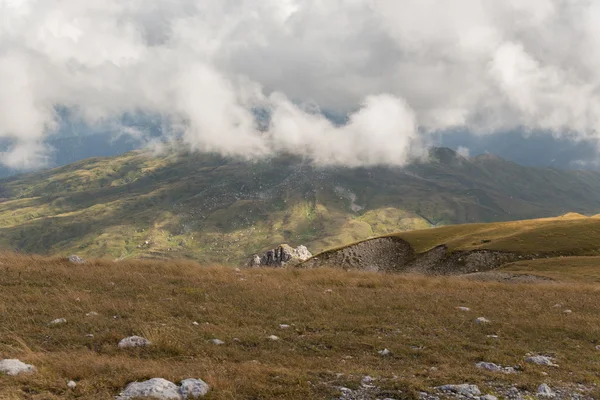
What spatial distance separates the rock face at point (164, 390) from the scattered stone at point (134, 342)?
4.14 meters

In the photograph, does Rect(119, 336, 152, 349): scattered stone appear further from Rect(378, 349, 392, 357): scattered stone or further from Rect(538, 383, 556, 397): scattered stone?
Rect(538, 383, 556, 397): scattered stone

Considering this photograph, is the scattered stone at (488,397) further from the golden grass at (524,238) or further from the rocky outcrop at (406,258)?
the golden grass at (524,238)

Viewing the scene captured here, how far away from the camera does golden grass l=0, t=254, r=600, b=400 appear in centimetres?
1034

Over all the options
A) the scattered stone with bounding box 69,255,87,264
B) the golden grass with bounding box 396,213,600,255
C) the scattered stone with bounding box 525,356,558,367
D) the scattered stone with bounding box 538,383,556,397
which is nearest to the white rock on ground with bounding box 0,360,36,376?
the scattered stone with bounding box 538,383,556,397

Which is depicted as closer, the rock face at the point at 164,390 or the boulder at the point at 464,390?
the rock face at the point at 164,390

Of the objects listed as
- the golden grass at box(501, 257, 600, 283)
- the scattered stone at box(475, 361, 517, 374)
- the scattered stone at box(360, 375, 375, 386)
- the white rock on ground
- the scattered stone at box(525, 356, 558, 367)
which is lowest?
the golden grass at box(501, 257, 600, 283)

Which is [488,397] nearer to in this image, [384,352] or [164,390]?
[384,352]

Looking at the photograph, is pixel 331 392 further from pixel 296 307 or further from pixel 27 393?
pixel 296 307

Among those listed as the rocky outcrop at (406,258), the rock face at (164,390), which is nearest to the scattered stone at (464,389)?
the rock face at (164,390)

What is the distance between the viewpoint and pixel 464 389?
1045cm

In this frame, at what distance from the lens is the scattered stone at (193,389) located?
907 centimetres

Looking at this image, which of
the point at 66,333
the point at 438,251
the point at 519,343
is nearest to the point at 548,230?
the point at 438,251

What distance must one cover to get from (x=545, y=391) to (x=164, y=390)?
9913 millimetres

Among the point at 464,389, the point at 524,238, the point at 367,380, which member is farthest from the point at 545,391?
the point at 524,238
